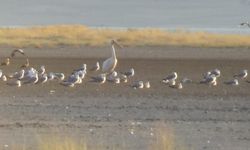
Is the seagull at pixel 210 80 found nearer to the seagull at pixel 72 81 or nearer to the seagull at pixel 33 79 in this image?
the seagull at pixel 72 81

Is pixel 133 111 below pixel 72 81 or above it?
below

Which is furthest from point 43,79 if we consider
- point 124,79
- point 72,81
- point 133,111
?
point 133,111

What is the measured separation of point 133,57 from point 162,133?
848 inches

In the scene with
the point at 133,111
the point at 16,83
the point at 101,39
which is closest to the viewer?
the point at 133,111

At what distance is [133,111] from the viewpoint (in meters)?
20.0

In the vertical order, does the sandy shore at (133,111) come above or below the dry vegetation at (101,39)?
below

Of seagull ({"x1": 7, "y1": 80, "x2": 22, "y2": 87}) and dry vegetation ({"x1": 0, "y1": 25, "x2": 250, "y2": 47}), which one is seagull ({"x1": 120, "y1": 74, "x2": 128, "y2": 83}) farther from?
dry vegetation ({"x1": 0, "y1": 25, "x2": 250, "y2": 47})

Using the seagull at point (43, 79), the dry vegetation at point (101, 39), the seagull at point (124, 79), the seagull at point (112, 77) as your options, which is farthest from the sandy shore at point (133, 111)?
the dry vegetation at point (101, 39)

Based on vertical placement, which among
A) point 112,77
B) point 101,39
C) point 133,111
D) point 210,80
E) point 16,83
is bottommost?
point 133,111

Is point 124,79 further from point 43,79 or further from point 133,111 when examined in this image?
point 133,111

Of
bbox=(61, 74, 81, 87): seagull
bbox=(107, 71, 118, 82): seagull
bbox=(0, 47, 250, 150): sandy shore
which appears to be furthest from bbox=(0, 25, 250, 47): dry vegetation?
bbox=(61, 74, 81, 87): seagull

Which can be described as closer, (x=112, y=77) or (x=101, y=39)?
(x=112, y=77)

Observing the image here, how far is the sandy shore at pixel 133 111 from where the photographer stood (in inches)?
627

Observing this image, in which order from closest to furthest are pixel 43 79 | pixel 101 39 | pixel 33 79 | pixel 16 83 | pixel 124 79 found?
1. pixel 16 83
2. pixel 33 79
3. pixel 43 79
4. pixel 124 79
5. pixel 101 39
